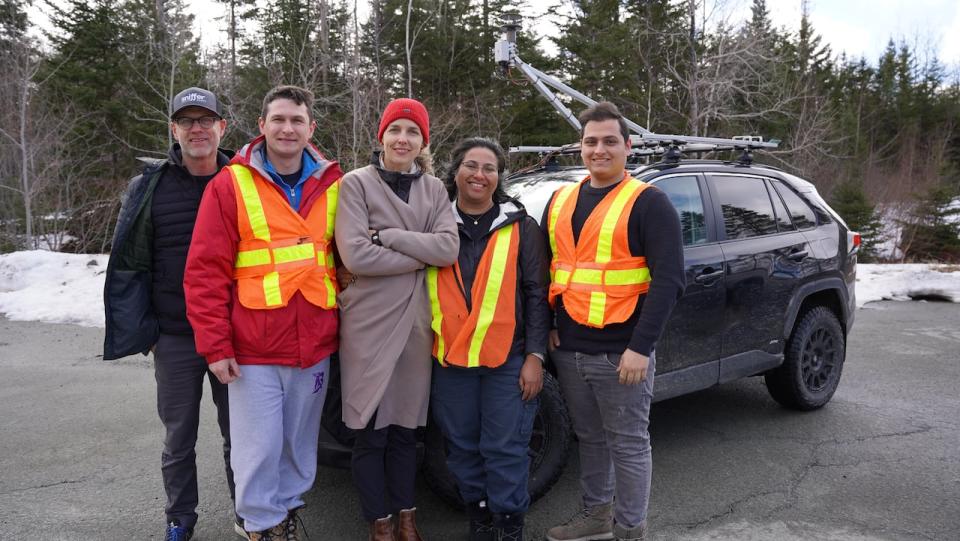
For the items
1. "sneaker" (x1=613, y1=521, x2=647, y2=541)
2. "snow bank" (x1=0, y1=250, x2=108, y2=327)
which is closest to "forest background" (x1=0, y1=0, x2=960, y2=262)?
"snow bank" (x1=0, y1=250, x2=108, y2=327)

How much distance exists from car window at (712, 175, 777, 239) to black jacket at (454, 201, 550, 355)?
1756 mm

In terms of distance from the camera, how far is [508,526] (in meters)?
2.78

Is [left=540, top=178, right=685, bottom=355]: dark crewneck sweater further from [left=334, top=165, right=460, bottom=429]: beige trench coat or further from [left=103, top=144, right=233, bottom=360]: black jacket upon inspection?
[left=103, top=144, right=233, bottom=360]: black jacket

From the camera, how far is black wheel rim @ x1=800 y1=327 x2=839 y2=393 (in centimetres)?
464

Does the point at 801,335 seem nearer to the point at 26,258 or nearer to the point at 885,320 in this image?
the point at 885,320

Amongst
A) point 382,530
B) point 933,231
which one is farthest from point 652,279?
point 933,231

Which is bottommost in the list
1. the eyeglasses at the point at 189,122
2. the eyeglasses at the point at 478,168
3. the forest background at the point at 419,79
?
the eyeglasses at the point at 478,168

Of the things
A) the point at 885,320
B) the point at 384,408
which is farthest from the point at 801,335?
the point at 885,320

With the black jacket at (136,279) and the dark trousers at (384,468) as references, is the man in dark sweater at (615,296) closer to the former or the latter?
the dark trousers at (384,468)

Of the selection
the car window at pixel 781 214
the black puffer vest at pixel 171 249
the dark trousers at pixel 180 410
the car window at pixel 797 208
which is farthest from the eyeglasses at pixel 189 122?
the car window at pixel 797 208

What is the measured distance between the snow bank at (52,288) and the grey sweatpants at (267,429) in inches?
265

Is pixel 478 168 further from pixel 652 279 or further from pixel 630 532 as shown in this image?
pixel 630 532

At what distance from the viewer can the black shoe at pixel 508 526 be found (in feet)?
9.11

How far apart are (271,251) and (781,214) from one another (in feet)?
11.6
